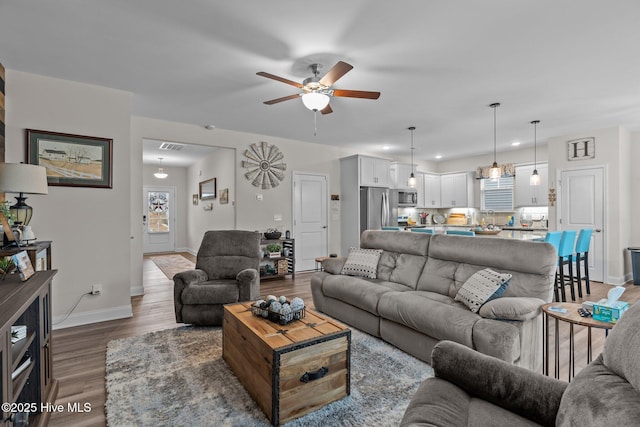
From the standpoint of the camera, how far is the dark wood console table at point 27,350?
1.22 metres

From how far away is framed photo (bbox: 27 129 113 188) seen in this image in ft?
10.7

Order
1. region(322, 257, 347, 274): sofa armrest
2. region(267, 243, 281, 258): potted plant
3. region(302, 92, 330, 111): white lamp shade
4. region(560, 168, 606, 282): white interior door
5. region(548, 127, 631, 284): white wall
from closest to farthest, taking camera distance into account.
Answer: region(302, 92, 330, 111): white lamp shade < region(322, 257, 347, 274): sofa armrest < region(548, 127, 631, 284): white wall < region(560, 168, 606, 282): white interior door < region(267, 243, 281, 258): potted plant

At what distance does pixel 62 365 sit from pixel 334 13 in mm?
3429

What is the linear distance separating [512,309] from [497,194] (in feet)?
19.8

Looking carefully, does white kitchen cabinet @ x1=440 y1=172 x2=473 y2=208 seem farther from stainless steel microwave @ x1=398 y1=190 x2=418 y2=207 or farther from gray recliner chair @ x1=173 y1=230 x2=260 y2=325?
gray recliner chair @ x1=173 y1=230 x2=260 y2=325

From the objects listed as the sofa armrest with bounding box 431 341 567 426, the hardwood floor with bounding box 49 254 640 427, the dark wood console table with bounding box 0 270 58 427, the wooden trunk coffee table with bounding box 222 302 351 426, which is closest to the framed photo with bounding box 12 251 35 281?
the dark wood console table with bounding box 0 270 58 427

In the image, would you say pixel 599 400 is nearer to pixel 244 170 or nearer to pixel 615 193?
pixel 244 170

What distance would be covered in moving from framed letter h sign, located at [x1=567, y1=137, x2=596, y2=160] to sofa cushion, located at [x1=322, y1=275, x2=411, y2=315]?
4.72m

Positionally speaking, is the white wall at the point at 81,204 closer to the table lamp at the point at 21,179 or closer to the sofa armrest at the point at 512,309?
the table lamp at the point at 21,179

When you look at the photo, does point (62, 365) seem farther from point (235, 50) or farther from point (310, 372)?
point (235, 50)

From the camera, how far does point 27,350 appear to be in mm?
1727

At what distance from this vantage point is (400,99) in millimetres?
3936

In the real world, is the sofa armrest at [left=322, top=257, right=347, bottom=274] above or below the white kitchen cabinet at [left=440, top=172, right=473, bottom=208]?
below

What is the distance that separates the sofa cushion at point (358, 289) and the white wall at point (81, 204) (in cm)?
241
